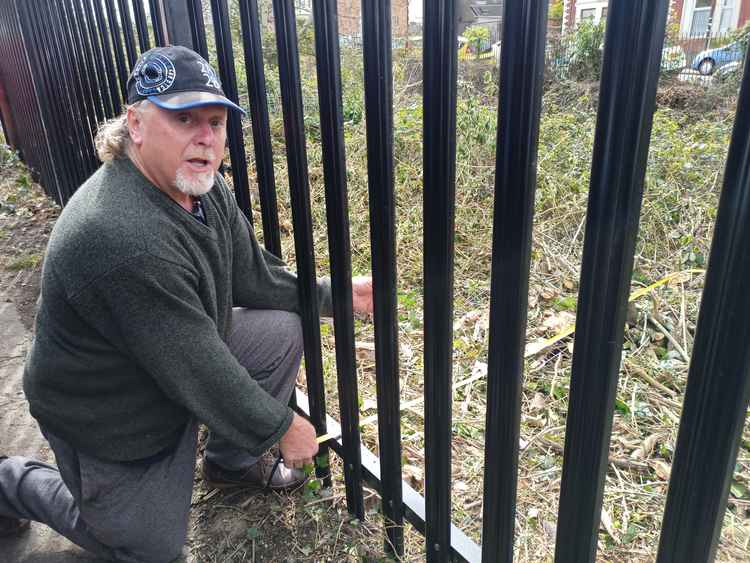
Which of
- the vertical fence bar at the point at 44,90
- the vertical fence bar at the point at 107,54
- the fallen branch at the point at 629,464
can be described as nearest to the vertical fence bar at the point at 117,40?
the vertical fence bar at the point at 107,54

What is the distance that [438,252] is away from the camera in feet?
4.54

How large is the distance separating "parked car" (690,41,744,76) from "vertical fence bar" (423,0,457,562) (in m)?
5.66

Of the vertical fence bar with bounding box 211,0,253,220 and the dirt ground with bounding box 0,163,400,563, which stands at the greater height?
the vertical fence bar with bounding box 211,0,253,220

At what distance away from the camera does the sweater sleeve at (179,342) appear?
157 centimetres

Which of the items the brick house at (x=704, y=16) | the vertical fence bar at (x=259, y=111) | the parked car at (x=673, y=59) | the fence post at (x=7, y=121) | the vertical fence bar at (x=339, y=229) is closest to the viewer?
the vertical fence bar at (x=339, y=229)

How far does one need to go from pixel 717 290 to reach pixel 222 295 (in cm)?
141

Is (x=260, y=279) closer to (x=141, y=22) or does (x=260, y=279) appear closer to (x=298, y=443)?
(x=298, y=443)

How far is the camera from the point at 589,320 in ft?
3.65

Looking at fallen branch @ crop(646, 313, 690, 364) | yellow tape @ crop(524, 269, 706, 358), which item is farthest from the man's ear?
fallen branch @ crop(646, 313, 690, 364)

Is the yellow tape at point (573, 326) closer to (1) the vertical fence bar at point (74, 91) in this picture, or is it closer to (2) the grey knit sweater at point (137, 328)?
(2) the grey knit sweater at point (137, 328)

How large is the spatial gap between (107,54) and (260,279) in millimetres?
2026

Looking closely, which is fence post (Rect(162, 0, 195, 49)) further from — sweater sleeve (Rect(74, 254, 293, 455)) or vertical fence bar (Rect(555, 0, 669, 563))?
vertical fence bar (Rect(555, 0, 669, 563))

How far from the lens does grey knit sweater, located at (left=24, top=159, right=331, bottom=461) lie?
158 cm

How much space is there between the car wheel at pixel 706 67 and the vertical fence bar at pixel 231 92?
5515mm
